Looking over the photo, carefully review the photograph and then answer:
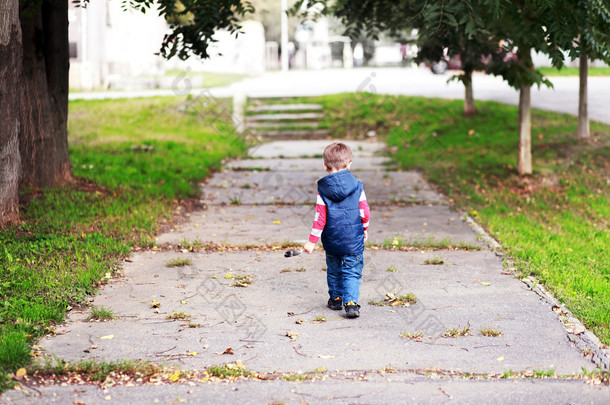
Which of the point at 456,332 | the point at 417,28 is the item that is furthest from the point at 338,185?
the point at 417,28

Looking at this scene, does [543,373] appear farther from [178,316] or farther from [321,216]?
[178,316]

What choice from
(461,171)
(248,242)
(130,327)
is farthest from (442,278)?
(461,171)

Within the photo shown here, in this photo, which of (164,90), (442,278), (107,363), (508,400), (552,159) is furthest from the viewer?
(164,90)

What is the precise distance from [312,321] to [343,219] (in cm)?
83

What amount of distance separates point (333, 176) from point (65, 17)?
20.2 ft

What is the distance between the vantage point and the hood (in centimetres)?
577

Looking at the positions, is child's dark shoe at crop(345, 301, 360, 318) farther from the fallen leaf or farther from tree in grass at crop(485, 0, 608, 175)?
tree in grass at crop(485, 0, 608, 175)

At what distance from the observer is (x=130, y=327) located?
5520 mm

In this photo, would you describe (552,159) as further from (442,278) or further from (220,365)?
(220,365)

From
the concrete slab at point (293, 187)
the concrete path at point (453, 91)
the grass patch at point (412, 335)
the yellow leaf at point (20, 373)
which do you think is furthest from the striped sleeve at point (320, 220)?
the concrete path at point (453, 91)

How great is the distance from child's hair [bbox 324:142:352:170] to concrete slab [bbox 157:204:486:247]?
264cm

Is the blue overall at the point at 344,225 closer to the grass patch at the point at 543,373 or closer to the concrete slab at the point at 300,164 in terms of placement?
the grass patch at the point at 543,373

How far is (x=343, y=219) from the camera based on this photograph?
5.82 meters

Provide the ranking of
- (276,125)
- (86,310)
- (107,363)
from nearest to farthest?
(107,363)
(86,310)
(276,125)
